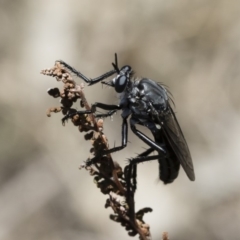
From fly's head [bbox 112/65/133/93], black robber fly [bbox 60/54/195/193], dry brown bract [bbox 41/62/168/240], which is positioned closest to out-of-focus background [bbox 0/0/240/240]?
black robber fly [bbox 60/54/195/193]

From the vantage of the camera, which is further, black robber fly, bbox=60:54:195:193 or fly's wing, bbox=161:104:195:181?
fly's wing, bbox=161:104:195:181

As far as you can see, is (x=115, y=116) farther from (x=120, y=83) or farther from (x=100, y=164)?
(x=100, y=164)

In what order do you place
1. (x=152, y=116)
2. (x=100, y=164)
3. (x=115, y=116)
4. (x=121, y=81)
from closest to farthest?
1. (x=100, y=164)
2. (x=121, y=81)
3. (x=152, y=116)
4. (x=115, y=116)

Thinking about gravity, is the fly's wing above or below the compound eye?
below

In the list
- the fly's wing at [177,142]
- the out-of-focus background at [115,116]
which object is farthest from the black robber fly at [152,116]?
the out-of-focus background at [115,116]

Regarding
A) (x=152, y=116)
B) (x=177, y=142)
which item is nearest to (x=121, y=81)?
(x=152, y=116)

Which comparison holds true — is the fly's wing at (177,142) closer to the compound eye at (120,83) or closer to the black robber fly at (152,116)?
the black robber fly at (152,116)

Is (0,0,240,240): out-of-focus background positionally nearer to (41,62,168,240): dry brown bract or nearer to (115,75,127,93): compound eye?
(115,75,127,93): compound eye
